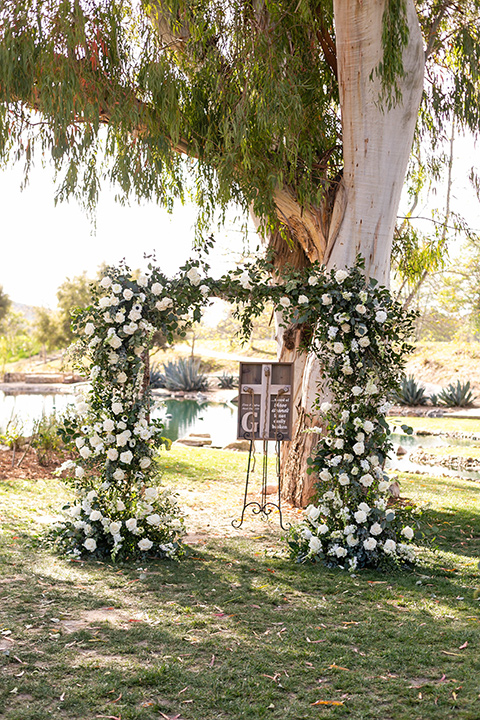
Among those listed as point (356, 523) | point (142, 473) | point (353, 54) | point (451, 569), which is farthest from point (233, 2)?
point (451, 569)

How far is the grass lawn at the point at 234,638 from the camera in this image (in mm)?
2742

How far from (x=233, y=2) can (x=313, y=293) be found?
347 cm

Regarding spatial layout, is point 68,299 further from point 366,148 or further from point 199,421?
point 366,148

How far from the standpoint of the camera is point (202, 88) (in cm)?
651

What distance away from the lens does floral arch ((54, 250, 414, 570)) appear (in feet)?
16.4

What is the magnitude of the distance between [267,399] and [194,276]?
168cm

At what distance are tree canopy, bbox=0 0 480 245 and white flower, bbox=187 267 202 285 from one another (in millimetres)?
1400

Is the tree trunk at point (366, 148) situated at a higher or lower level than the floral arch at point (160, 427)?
higher

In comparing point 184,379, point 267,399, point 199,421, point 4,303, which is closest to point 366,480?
point 267,399

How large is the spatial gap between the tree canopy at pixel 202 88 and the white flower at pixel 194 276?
140cm

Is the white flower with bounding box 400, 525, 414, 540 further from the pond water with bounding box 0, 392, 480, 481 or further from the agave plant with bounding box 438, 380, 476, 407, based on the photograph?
the agave plant with bounding box 438, 380, 476, 407

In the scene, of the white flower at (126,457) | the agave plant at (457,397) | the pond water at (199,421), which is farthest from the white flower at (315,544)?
the agave plant at (457,397)

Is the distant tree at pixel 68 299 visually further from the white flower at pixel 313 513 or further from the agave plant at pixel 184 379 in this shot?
the white flower at pixel 313 513

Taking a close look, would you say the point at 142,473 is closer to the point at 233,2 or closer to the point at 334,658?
the point at 334,658
